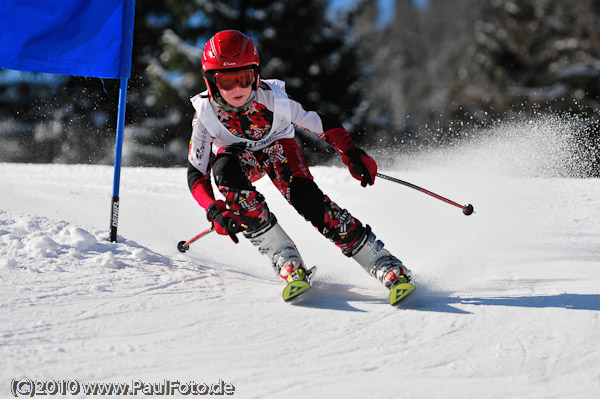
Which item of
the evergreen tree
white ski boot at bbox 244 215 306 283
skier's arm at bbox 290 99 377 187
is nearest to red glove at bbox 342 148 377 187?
skier's arm at bbox 290 99 377 187

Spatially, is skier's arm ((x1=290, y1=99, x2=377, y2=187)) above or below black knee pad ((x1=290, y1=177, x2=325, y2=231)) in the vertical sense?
above

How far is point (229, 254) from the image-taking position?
4.09 m

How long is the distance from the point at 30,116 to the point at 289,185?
2071cm

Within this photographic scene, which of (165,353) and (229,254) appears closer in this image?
(165,353)

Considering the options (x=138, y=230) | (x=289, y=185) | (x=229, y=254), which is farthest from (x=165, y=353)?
(x=138, y=230)

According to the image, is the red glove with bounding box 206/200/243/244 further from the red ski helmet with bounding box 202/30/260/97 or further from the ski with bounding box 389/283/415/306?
the ski with bounding box 389/283/415/306

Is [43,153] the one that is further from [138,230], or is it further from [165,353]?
[165,353]

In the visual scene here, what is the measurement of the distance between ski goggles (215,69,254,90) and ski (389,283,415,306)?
124 cm

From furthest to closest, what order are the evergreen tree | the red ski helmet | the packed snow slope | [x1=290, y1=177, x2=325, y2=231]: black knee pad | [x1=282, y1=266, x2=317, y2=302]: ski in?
the evergreen tree, [x1=290, y1=177, x2=325, y2=231]: black knee pad, the red ski helmet, [x1=282, y1=266, x2=317, y2=302]: ski, the packed snow slope

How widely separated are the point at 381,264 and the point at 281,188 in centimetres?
68

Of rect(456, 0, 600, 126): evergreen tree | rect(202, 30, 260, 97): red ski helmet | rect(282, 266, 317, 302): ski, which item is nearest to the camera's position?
rect(282, 266, 317, 302): ski

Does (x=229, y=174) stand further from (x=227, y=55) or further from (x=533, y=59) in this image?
(x=533, y=59)

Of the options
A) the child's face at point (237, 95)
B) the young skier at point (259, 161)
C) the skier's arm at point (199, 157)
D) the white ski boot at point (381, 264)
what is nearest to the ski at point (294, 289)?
the young skier at point (259, 161)

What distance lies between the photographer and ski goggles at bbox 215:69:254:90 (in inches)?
122
